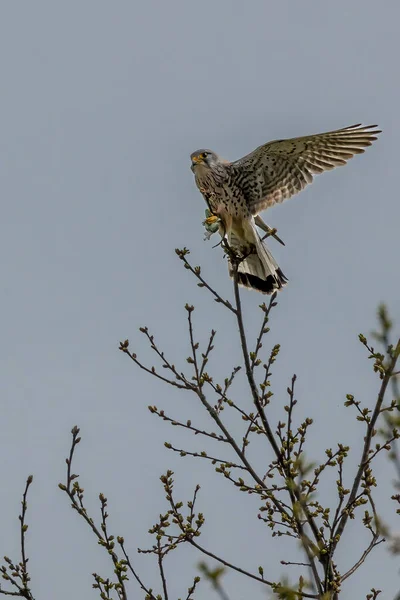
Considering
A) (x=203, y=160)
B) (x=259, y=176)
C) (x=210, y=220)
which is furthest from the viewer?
(x=259, y=176)

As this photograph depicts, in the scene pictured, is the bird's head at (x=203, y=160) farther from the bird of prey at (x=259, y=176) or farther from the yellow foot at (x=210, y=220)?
the yellow foot at (x=210, y=220)

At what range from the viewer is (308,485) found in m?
4.45

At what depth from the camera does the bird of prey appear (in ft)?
24.8

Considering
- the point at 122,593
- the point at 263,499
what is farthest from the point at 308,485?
the point at 122,593

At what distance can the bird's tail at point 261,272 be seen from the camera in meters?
7.31

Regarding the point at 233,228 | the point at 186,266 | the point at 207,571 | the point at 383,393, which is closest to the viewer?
the point at 207,571

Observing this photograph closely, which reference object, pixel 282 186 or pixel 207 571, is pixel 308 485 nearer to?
pixel 207 571

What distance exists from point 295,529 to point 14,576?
4.35ft

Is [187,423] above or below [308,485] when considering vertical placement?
above

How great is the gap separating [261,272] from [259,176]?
3.20 feet

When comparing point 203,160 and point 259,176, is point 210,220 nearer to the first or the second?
point 203,160

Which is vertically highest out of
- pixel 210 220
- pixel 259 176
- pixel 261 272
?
pixel 259 176

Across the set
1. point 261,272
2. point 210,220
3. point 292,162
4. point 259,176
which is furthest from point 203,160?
point 210,220

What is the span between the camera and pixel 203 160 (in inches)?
303
